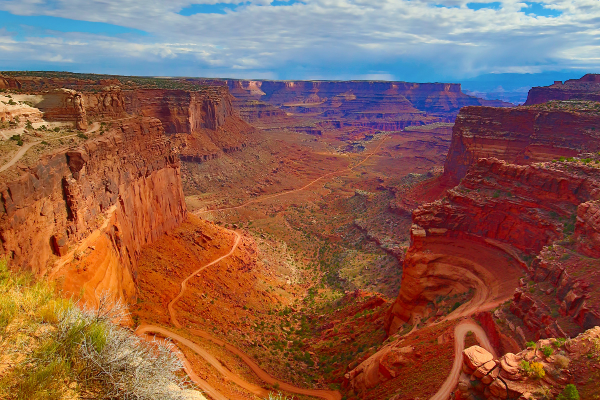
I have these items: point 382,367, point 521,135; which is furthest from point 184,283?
point 521,135

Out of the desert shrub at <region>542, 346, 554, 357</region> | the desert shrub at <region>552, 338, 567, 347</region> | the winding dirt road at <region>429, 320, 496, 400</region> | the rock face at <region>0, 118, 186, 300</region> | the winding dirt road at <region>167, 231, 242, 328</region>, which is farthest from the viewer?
the winding dirt road at <region>167, 231, 242, 328</region>

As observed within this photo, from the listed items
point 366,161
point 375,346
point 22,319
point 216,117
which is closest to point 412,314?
point 375,346

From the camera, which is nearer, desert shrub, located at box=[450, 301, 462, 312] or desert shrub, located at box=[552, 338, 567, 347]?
desert shrub, located at box=[552, 338, 567, 347]

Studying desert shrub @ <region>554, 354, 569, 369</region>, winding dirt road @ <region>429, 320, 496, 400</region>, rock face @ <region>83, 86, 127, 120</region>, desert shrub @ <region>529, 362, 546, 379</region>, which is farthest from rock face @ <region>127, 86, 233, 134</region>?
desert shrub @ <region>554, 354, 569, 369</region>

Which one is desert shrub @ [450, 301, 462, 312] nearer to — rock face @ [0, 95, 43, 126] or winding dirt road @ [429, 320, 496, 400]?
winding dirt road @ [429, 320, 496, 400]

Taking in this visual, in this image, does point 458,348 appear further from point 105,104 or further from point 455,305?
point 105,104

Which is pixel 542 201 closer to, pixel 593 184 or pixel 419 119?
pixel 593 184

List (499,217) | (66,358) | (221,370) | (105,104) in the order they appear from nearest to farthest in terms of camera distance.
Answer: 1. (66,358)
2. (221,370)
3. (499,217)
4. (105,104)
